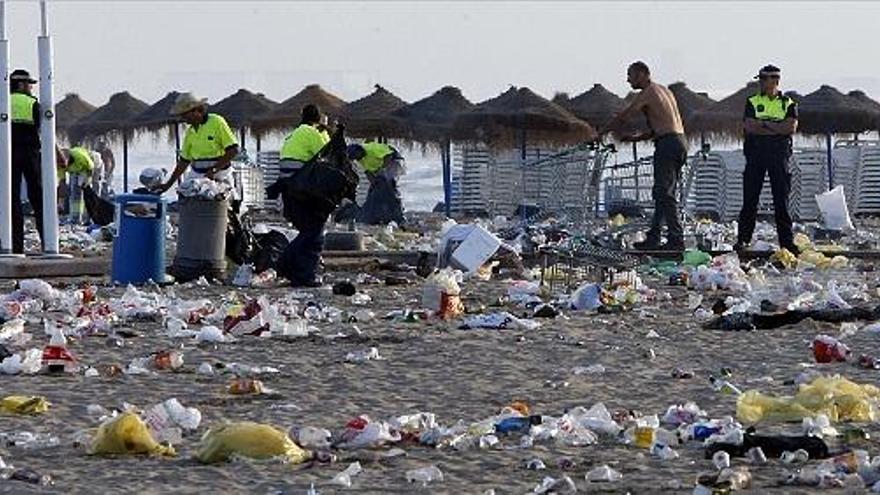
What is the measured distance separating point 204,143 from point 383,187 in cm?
1427

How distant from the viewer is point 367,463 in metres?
7.30

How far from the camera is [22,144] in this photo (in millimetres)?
18391

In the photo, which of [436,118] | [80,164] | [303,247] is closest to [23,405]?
[303,247]

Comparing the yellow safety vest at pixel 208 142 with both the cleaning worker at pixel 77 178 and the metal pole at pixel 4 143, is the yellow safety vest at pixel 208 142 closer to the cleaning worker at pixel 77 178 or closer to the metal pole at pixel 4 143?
the metal pole at pixel 4 143

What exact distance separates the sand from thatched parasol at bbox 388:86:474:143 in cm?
2938

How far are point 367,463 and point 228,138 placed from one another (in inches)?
401

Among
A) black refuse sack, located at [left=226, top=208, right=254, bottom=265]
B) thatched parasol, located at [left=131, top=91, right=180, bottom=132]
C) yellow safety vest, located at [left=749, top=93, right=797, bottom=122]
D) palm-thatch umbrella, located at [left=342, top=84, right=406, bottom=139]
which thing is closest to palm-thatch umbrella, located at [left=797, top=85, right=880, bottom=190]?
palm-thatch umbrella, located at [left=342, top=84, right=406, bottom=139]

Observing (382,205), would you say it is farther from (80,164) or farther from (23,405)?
(23,405)

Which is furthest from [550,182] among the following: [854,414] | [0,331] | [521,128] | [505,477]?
[521,128]

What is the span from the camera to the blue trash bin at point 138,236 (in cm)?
1612

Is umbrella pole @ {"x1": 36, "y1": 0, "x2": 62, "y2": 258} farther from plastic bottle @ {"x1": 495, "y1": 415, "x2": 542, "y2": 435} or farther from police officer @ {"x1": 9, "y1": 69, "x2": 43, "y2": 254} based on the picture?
plastic bottle @ {"x1": 495, "y1": 415, "x2": 542, "y2": 435}

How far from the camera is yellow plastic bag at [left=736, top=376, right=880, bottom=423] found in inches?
323

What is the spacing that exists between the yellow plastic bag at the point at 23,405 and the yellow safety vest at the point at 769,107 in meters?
11.6

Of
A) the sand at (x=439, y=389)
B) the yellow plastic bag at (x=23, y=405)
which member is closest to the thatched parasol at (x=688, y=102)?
the sand at (x=439, y=389)
